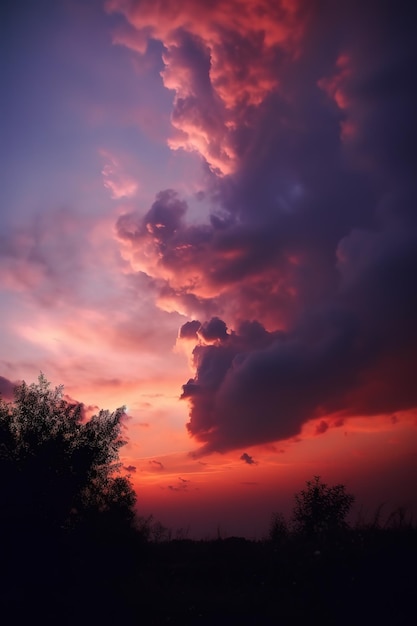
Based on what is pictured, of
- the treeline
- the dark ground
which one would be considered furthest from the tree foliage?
the dark ground

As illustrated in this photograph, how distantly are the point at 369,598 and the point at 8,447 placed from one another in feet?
84.6

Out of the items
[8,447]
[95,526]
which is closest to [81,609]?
[95,526]

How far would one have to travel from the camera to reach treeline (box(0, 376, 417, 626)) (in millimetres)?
9391

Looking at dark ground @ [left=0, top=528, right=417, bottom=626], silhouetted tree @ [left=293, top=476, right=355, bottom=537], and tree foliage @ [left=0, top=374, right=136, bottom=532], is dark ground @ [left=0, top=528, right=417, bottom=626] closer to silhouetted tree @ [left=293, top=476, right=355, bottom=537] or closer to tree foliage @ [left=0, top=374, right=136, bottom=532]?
tree foliage @ [left=0, top=374, right=136, bottom=532]

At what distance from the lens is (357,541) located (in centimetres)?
1134

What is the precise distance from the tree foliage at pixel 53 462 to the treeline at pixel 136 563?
0.09 m

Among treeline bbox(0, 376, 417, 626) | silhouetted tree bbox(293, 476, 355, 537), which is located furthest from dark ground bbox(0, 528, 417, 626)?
silhouetted tree bbox(293, 476, 355, 537)

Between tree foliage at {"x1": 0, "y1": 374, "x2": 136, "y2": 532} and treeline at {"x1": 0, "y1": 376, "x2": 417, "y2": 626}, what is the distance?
9 cm

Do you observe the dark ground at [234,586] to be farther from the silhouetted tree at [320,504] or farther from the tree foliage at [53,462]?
the silhouetted tree at [320,504]

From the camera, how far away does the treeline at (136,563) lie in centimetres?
939

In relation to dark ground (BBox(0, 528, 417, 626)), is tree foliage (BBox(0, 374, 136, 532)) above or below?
above

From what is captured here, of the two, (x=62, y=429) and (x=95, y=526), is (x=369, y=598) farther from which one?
(x=62, y=429)

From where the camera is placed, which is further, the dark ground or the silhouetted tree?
the silhouetted tree

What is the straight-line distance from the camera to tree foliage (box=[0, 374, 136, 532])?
21.2 metres
